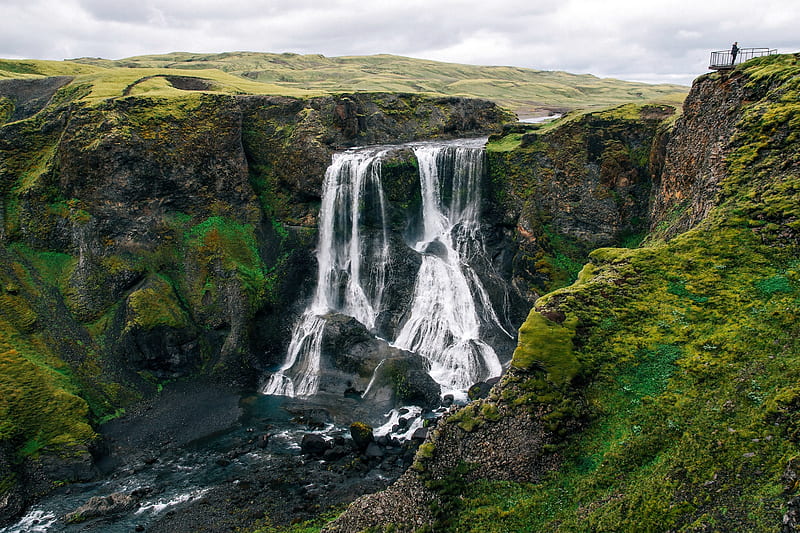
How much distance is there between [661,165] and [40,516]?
34.7 m

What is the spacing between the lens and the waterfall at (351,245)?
3234 cm

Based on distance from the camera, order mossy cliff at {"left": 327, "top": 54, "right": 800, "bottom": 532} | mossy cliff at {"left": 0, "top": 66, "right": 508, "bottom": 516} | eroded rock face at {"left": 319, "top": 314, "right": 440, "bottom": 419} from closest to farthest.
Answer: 1. mossy cliff at {"left": 327, "top": 54, "right": 800, "bottom": 532}
2. eroded rock face at {"left": 319, "top": 314, "right": 440, "bottom": 419}
3. mossy cliff at {"left": 0, "top": 66, "right": 508, "bottom": 516}

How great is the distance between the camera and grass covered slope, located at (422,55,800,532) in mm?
10336

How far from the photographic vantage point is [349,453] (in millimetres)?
21703

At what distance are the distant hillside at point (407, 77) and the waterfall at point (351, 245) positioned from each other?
172 ft

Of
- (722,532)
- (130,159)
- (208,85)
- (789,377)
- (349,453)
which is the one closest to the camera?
(722,532)

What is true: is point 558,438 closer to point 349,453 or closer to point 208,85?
point 349,453

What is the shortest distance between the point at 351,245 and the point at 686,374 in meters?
23.7

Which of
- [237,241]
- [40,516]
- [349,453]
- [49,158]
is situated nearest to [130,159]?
[49,158]

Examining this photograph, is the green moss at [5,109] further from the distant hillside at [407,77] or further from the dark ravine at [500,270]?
the distant hillside at [407,77]

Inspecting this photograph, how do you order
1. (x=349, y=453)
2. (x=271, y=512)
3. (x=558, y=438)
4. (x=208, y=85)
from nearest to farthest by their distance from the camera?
(x=558, y=438) → (x=271, y=512) → (x=349, y=453) → (x=208, y=85)

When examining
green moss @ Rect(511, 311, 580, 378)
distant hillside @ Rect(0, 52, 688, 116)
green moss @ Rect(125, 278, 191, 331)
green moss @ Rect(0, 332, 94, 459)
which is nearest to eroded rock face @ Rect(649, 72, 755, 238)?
green moss @ Rect(511, 311, 580, 378)

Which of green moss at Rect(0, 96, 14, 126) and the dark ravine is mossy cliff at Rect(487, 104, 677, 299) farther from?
green moss at Rect(0, 96, 14, 126)

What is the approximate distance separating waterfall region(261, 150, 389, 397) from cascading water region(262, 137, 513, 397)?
67 mm
